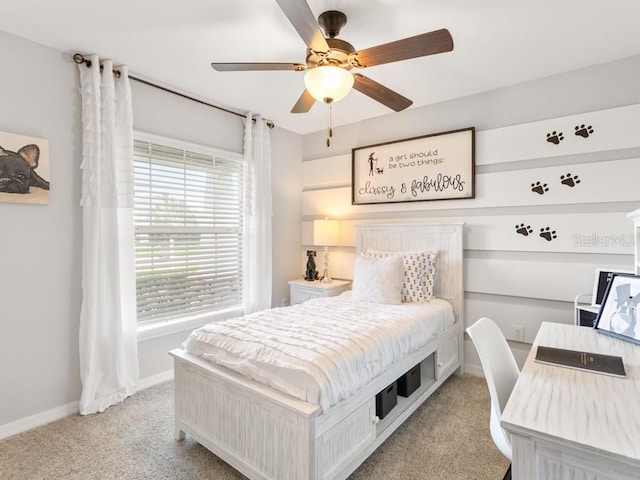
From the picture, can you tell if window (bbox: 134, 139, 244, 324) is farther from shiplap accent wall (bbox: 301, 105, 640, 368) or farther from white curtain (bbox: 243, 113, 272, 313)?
shiplap accent wall (bbox: 301, 105, 640, 368)

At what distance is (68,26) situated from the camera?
2.09 meters

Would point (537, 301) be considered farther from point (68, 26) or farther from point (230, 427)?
point (68, 26)

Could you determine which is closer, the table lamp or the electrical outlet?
the electrical outlet

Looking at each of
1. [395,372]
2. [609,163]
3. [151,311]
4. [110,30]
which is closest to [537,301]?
[609,163]

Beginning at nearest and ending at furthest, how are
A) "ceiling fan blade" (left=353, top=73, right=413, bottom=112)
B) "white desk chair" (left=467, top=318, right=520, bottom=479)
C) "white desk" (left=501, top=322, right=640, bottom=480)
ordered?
1. "white desk" (left=501, top=322, right=640, bottom=480)
2. "white desk chair" (left=467, top=318, right=520, bottom=479)
3. "ceiling fan blade" (left=353, top=73, right=413, bottom=112)

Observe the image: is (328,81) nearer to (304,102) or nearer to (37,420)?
(304,102)

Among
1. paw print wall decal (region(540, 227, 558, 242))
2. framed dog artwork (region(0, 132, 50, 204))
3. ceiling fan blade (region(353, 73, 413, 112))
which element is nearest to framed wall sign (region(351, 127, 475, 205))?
paw print wall decal (region(540, 227, 558, 242))

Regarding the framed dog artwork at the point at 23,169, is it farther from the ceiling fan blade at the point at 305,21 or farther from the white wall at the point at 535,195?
the white wall at the point at 535,195

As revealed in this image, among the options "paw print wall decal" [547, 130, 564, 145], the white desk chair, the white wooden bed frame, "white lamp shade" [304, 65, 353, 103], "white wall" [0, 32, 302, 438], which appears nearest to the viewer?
the white desk chair

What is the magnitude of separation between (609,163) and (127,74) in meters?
3.62

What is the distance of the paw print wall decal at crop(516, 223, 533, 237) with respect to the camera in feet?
9.07

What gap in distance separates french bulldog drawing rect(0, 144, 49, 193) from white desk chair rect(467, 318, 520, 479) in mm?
2726

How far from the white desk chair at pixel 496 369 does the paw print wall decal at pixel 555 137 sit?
71.8 inches

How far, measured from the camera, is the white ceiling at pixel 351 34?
1886 mm
